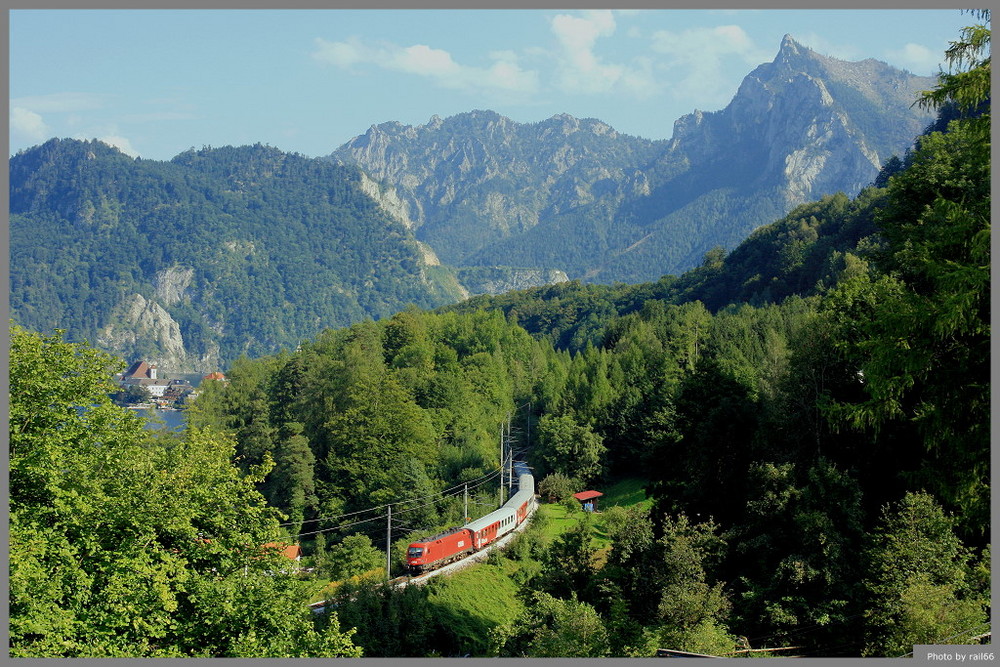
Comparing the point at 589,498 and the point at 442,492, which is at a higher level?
the point at 442,492

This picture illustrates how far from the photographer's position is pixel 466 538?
37.9m

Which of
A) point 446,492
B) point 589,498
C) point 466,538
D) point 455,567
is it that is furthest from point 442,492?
point 455,567

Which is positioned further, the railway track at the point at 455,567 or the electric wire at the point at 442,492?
the electric wire at the point at 442,492

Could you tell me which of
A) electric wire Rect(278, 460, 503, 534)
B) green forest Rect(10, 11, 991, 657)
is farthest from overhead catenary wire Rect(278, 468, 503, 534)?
green forest Rect(10, 11, 991, 657)

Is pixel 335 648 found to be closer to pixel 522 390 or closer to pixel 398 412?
pixel 398 412

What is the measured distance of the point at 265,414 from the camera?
6216cm

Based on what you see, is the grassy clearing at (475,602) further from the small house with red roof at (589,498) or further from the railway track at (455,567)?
the small house with red roof at (589,498)

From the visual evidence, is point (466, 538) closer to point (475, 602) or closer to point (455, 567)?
point (455, 567)

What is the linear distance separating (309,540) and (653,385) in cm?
2426

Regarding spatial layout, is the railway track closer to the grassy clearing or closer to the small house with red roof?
the grassy clearing

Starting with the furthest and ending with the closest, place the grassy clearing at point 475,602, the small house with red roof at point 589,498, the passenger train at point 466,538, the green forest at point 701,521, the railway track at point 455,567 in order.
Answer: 1. the small house with red roof at point 589,498
2. the passenger train at point 466,538
3. the railway track at point 455,567
4. the grassy clearing at point 475,602
5. the green forest at point 701,521

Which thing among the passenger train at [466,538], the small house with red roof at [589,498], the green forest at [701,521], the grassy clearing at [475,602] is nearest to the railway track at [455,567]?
the passenger train at [466,538]

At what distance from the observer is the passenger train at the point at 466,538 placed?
114 feet

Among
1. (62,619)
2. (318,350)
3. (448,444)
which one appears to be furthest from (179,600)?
(318,350)
